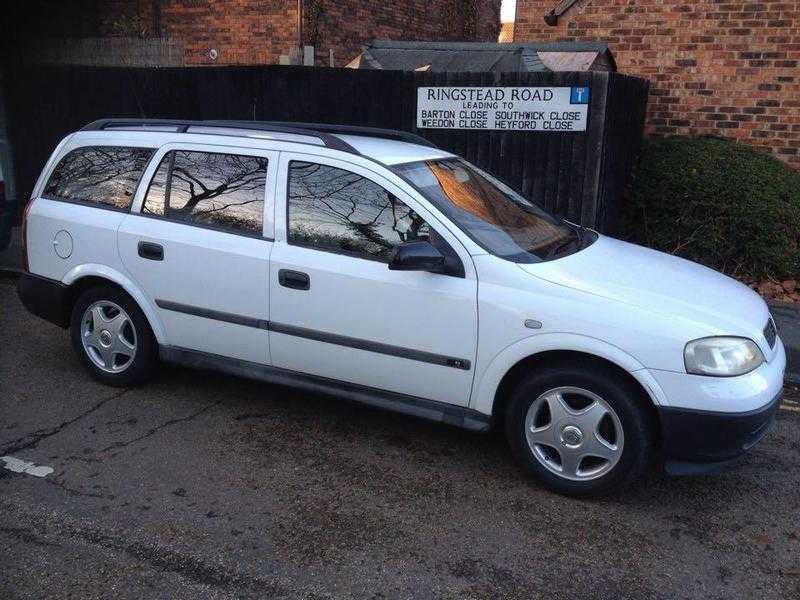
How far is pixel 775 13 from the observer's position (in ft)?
29.6

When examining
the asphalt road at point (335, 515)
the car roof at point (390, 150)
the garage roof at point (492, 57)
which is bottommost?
the asphalt road at point (335, 515)

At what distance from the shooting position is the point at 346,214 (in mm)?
4484

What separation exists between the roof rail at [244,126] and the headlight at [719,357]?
2.14m

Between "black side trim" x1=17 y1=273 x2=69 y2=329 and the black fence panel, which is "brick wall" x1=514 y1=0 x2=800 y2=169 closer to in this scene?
the black fence panel

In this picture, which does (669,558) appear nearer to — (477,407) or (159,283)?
(477,407)

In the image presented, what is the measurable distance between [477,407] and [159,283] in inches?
85.9

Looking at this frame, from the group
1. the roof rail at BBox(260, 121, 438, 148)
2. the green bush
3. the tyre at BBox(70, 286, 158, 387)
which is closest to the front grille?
the roof rail at BBox(260, 121, 438, 148)

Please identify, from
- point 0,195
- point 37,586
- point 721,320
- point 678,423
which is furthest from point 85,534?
point 0,195

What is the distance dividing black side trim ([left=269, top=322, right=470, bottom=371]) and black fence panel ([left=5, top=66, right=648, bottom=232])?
4.46 metres

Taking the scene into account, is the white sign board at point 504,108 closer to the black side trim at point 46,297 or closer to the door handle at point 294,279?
the door handle at point 294,279

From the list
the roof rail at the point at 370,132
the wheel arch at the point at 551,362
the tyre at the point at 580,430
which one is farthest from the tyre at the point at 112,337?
the tyre at the point at 580,430

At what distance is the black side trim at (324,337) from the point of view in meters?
4.20

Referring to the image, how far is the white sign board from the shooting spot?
8031 mm

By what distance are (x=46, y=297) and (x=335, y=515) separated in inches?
112
